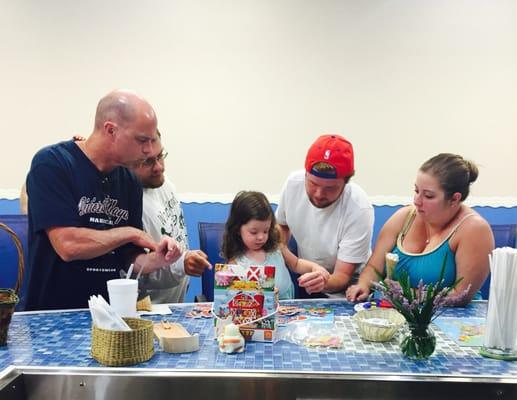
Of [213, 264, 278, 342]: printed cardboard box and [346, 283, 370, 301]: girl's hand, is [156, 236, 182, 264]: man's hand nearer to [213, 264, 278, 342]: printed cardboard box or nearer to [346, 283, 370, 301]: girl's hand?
[213, 264, 278, 342]: printed cardboard box

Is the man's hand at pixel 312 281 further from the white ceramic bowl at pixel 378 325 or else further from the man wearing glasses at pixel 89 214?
the man wearing glasses at pixel 89 214

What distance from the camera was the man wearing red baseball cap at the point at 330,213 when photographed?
2137mm

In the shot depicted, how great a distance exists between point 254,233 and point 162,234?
44 cm

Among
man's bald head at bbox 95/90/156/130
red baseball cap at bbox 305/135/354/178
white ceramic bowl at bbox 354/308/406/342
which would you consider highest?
man's bald head at bbox 95/90/156/130

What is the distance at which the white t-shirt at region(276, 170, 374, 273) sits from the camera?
2260mm

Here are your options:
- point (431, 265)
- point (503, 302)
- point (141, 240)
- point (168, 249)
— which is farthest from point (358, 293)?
point (141, 240)

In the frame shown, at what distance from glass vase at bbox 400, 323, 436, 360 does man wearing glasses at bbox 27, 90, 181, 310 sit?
33.6 inches

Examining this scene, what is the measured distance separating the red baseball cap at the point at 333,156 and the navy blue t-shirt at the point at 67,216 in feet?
2.88

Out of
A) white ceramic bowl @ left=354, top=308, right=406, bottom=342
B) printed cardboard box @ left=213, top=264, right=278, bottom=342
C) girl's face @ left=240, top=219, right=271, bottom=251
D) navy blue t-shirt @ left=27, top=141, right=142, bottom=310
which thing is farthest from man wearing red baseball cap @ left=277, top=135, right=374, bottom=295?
navy blue t-shirt @ left=27, top=141, right=142, bottom=310

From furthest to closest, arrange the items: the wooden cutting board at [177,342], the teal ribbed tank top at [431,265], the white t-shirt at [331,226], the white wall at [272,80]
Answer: the white wall at [272,80]
the white t-shirt at [331,226]
the teal ribbed tank top at [431,265]
the wooden cutting board at [177,342]

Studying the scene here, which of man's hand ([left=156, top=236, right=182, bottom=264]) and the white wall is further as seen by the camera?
the white wall

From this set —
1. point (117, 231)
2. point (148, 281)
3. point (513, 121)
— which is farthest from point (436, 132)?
point (117, 231)

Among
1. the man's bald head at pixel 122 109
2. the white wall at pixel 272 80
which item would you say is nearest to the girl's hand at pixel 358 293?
the man's bald head at pixel 122 109

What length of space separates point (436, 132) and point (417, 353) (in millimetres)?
2658
